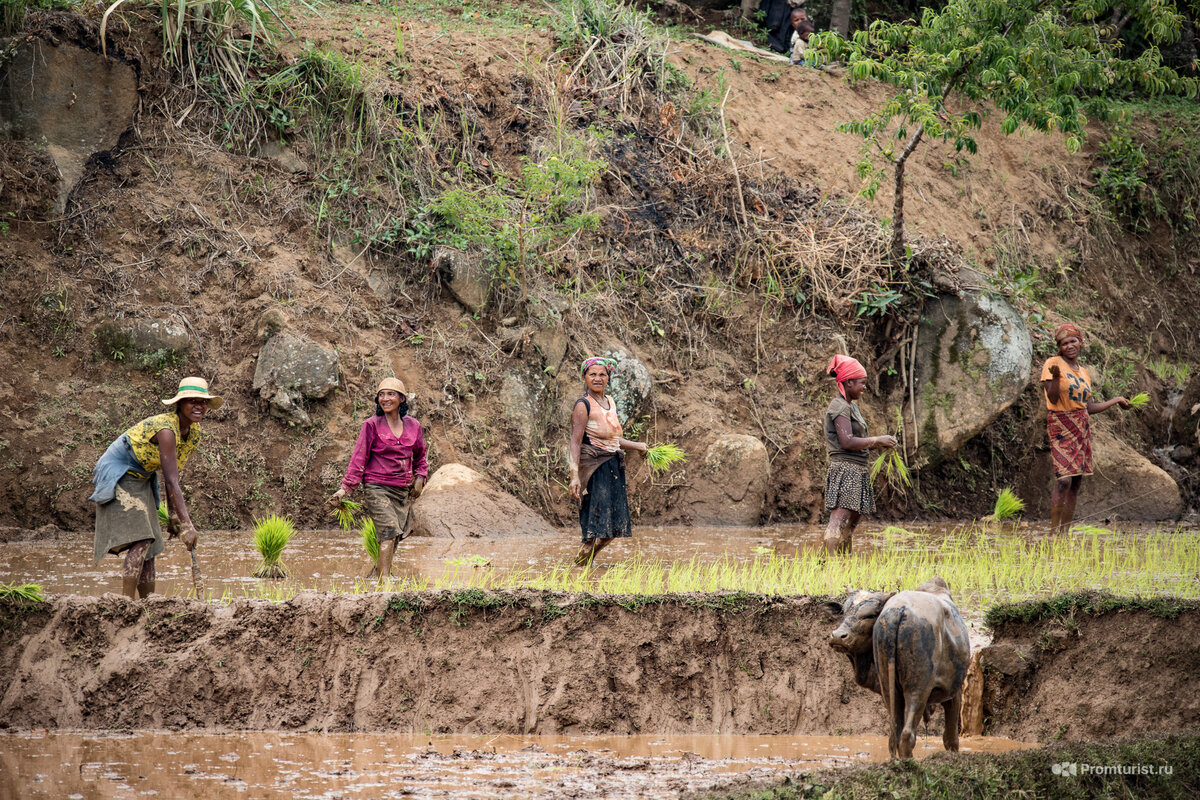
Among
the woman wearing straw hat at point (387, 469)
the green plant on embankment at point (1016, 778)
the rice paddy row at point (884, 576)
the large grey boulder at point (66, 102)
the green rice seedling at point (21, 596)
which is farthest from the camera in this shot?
the large grey boulder at point (66, 102)

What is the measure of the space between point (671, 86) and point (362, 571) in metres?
10.1

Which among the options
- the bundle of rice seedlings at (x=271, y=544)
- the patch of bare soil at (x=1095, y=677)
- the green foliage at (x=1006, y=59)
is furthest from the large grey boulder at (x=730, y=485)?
the patch of bare soil at (x=1095, y=677)

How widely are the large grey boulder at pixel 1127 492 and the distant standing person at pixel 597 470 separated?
301 inches

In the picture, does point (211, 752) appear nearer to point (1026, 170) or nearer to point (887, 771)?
point (887, 771)

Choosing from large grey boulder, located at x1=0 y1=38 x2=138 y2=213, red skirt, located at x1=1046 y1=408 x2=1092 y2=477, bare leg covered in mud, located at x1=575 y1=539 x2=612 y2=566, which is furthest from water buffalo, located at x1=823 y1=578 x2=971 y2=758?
large grey boulder, located at x1=0 y1=38 x2=138 y2=213

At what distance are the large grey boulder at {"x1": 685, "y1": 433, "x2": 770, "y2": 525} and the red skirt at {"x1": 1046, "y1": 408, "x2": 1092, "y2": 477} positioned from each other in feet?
10.2

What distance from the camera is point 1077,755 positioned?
4195 millimetres

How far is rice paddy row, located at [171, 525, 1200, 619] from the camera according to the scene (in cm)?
623

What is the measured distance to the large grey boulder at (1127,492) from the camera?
42.0 feet

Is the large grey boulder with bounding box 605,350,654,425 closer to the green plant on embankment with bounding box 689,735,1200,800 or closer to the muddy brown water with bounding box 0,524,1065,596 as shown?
the muddy brown water with bounding box 0,524,1065,596

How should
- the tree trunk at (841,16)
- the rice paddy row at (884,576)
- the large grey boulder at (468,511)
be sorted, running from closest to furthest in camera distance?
1. the rice paddy row at (884,576)
2. the large grey boulder at (468,511)
3. the tree trunk at (841,16)

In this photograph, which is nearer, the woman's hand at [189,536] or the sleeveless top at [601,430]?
the woman's hand at [189,536]

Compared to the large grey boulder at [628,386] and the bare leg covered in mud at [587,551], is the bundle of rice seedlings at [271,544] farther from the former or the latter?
the large grey boulder at [628,386]

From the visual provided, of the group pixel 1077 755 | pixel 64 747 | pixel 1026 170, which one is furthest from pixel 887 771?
pixel 1026 170
